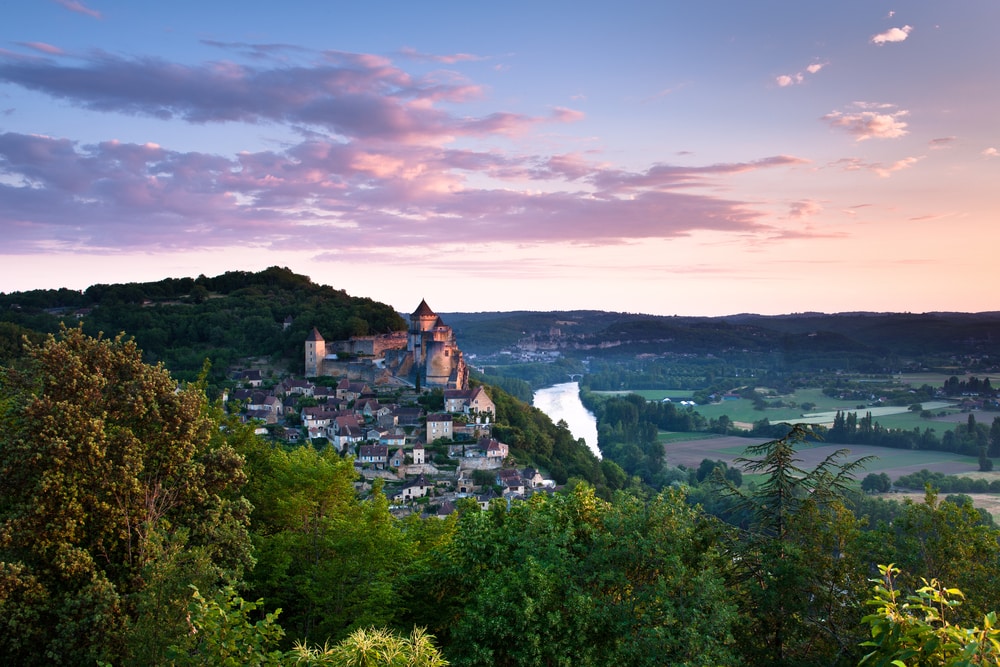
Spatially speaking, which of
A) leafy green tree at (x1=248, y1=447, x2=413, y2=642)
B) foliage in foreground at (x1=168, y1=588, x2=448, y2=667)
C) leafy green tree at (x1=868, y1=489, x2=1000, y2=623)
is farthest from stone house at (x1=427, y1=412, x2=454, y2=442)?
foliage in foreground at (x1=168, y1=588, x2=448, y2=667)

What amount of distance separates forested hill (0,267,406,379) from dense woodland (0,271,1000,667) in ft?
181

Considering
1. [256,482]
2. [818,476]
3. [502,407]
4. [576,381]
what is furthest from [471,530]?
[576,381]

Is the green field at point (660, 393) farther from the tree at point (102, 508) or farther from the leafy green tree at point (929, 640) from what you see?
the leafy green tree at point (929, 640)

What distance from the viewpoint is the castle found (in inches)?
2687

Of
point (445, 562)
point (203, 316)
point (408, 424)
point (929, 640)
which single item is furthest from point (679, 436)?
point (929, 640)

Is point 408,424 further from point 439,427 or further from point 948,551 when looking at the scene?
point 948,551

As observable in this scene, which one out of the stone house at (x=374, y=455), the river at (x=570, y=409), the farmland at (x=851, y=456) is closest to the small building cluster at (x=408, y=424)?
the stone house at (x=374, y=455)

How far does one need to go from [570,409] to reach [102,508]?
107086 mm

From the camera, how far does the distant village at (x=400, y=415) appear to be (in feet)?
154

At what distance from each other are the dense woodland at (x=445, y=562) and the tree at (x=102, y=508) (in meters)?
0.03

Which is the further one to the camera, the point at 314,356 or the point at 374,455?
the point at 314,356

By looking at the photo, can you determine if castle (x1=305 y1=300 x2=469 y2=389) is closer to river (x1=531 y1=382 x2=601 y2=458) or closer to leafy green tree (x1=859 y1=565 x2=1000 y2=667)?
river (x1=531 y1=382 x2=601 y2=458)

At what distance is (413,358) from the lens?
232ft

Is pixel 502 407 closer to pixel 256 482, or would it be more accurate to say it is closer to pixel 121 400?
pixel 256 482
